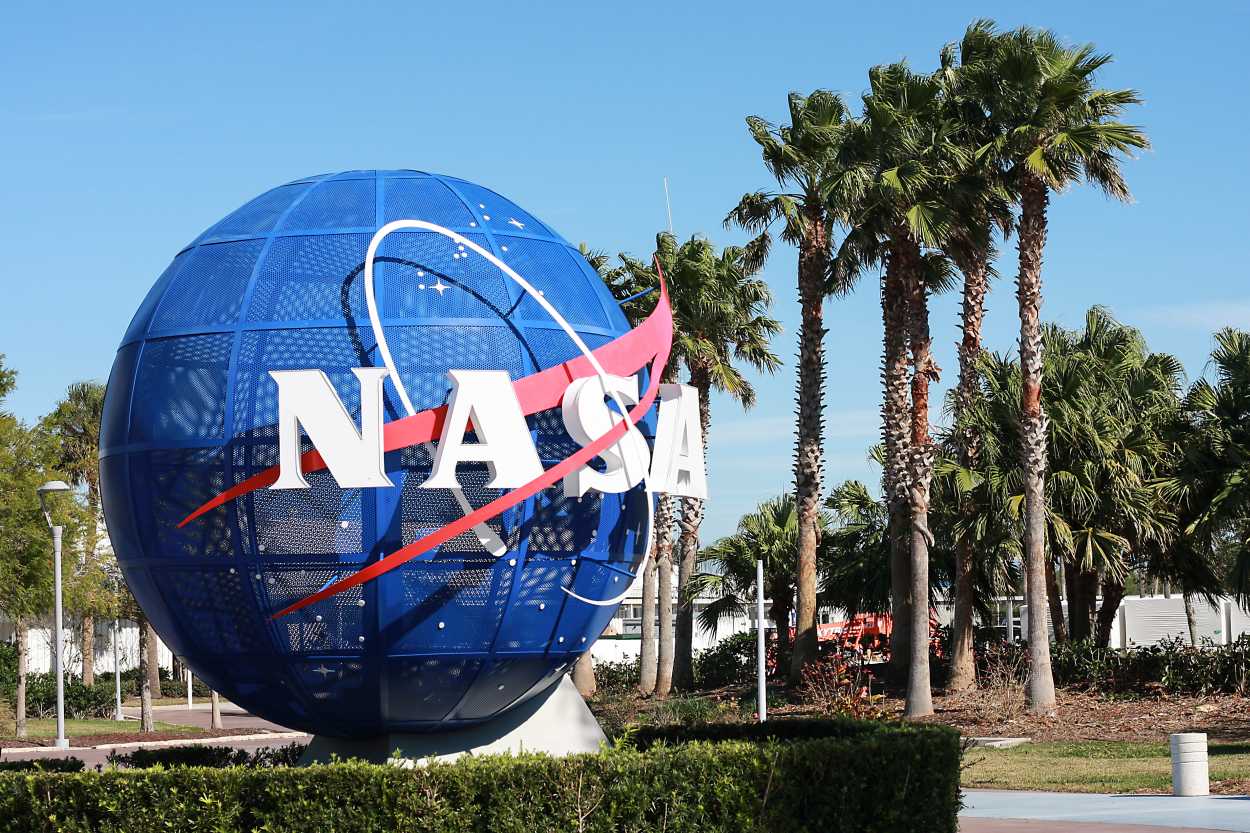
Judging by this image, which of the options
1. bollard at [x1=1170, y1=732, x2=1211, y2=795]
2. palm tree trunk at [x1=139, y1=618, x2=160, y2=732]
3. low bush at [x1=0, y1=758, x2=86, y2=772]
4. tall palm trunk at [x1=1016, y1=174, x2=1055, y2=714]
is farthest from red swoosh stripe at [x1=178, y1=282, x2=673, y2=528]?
tall palm trunk at [x1=1016, y1=174, x2=1055, y2=714]

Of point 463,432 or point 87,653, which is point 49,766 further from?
point 87,653

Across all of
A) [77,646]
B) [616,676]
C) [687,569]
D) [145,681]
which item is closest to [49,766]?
[145,681]

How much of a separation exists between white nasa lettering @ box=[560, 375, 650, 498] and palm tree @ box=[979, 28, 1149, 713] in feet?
61.5

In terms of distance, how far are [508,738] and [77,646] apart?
54127 millimetres

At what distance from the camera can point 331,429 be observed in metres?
12.5

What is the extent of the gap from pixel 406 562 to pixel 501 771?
1895 millimetres

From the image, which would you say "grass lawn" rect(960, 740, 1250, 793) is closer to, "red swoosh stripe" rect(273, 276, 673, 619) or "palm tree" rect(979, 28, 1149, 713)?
"palm tree" rect(979, 28, 1149, 713)

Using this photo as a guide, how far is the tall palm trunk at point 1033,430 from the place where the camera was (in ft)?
102

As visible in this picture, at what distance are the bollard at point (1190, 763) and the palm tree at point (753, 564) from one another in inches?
865

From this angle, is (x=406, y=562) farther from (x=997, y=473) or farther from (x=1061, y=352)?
(x=1061, y=352)

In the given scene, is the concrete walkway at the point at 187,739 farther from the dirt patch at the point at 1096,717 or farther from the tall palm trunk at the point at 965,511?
the tall palm trunk at the point at 965,511

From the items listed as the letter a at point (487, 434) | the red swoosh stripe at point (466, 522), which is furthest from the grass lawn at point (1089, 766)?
the letter a at point (487, 434)

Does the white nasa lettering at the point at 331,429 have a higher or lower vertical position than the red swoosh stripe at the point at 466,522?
higher

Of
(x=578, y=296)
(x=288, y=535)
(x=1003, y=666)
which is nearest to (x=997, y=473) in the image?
(x=1003, y=666)
